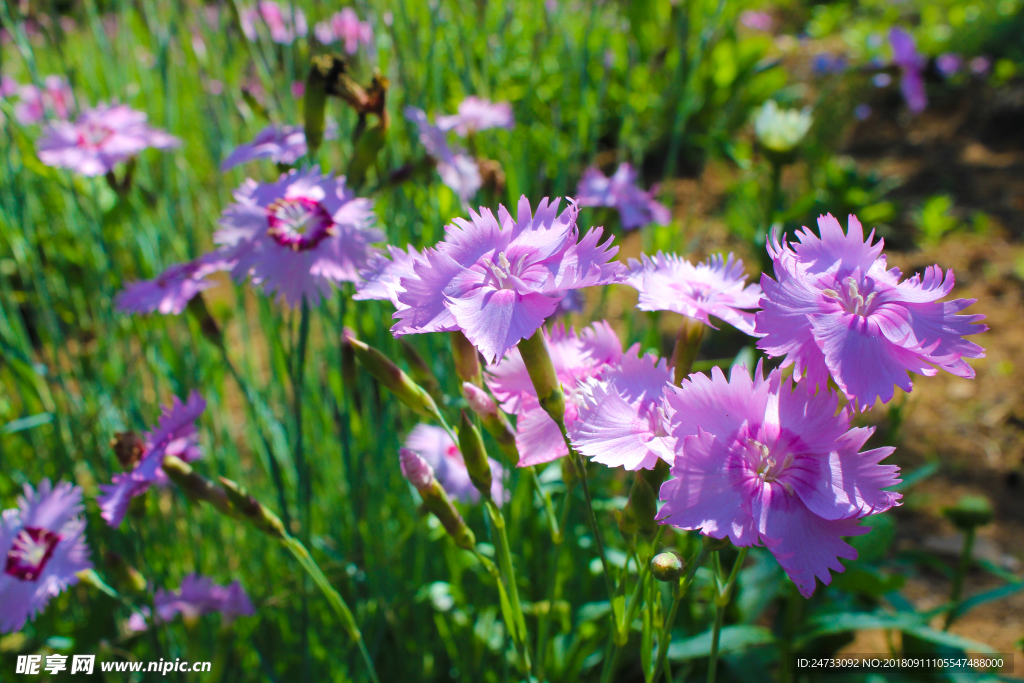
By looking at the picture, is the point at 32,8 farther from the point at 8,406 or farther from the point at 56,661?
the point at 56,661

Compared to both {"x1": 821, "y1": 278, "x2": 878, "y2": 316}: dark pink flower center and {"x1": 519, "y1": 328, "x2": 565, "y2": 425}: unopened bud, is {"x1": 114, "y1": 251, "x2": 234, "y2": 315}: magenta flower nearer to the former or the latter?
{"x1": 519, "y1": 328, "x2": 565, "y2": 425}: unopened bud

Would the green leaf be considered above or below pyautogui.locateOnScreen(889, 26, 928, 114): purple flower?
below

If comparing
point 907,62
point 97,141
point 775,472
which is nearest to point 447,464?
point 775,472

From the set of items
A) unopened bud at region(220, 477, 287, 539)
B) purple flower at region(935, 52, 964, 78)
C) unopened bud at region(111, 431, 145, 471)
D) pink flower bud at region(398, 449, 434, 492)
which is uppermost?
purple flower at region(935, 52, 964, 78)

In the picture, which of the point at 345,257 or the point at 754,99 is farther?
the point at 754,99

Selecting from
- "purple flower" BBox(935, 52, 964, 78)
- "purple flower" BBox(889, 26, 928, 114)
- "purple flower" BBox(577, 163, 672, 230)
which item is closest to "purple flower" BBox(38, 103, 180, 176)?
"purple flower" BBox(577, 163, 672, 230)

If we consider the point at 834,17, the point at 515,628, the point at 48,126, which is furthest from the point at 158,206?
the point at 834,17
